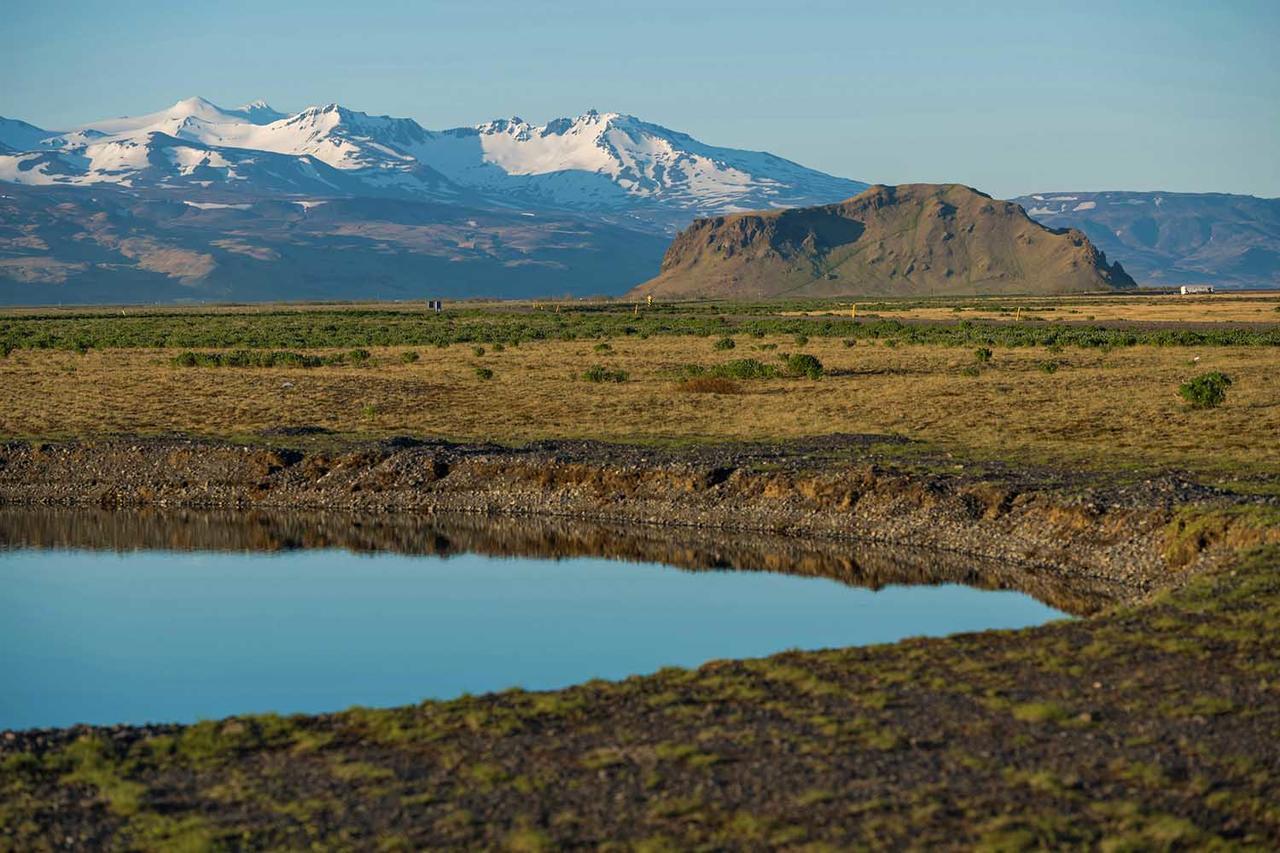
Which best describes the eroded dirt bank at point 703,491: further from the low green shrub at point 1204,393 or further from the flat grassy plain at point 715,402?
the low green shrub at point 1204,393

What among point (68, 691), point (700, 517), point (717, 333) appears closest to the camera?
point (68, 691)

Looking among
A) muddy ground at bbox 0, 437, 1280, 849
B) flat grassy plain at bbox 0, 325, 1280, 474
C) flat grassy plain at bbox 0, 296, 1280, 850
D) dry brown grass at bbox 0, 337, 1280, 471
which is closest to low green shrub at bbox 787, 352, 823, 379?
flat grassy plain at bbox 0, 325, 1280, 474

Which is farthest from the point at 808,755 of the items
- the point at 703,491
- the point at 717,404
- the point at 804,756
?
the point at 717,404

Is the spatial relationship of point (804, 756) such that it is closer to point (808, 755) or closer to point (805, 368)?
point (808, 755)

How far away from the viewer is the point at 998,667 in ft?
68.3

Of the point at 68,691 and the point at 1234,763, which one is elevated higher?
the point at 1234,763

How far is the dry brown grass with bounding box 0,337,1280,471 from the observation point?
148 ft

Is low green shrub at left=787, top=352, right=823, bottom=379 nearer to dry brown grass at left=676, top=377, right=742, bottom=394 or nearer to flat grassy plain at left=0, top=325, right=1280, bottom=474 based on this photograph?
flat grassy plain at left=0, top=325, right=1280, bottom=474

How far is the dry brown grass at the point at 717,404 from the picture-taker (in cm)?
4503

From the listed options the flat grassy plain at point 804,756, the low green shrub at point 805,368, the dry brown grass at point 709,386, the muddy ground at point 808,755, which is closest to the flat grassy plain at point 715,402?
the dry brown grass at point 709,386

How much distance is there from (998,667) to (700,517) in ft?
56.3

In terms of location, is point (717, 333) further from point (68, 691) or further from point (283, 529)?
point (68, 691)

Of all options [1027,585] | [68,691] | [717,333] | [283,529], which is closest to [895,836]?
[68,691]

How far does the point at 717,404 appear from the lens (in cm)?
5362
